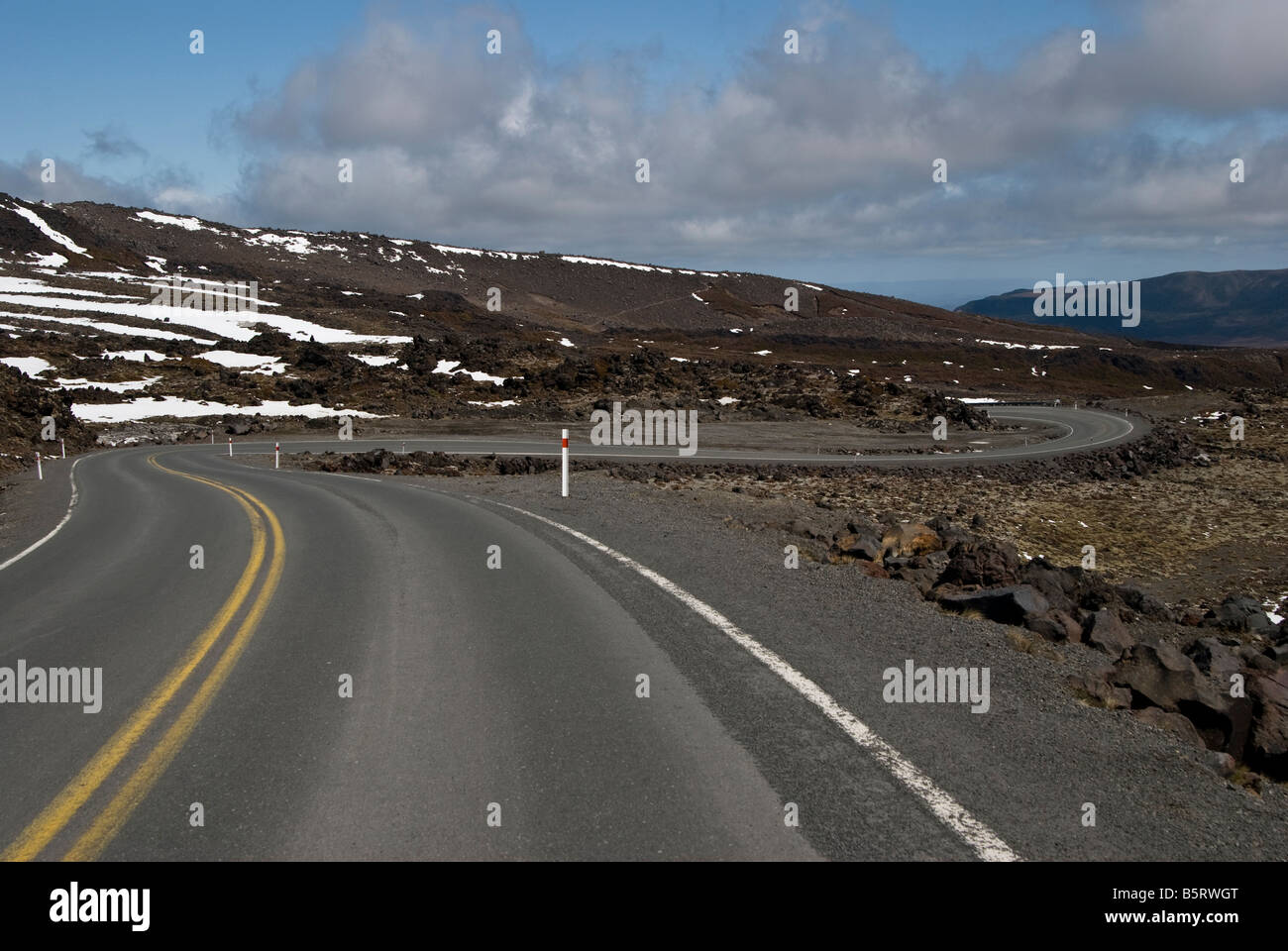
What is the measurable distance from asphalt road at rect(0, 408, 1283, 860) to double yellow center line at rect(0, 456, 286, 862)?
2 centimetres

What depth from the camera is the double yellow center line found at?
434 cm

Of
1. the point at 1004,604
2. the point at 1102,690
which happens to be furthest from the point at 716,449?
the point at 1102,690

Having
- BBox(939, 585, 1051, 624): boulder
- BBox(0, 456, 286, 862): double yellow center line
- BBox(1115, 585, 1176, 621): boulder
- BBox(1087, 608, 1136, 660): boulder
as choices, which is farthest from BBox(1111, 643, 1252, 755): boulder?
A: BBox(1115, 585, 1176, 621): boulder

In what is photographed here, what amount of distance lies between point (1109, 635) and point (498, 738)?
20.0 feet

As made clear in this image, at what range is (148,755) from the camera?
542 cm

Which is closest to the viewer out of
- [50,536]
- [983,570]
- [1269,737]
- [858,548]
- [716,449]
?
[1269,737]

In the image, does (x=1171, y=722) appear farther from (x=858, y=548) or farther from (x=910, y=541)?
(x=910, y=541)

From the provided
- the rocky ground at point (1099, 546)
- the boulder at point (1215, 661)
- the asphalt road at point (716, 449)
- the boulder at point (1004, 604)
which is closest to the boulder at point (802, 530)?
the rocky ground at point (1099, 546)

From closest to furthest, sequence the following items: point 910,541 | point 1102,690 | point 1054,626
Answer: point 1102,690 < point 1054,626 < point 910,541

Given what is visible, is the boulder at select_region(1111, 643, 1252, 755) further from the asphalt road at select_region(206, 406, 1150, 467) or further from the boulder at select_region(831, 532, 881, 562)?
the asphalt road at select_region(206, 406, 1150, 467)

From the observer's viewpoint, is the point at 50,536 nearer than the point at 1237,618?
No

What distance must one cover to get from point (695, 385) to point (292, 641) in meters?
54.5
